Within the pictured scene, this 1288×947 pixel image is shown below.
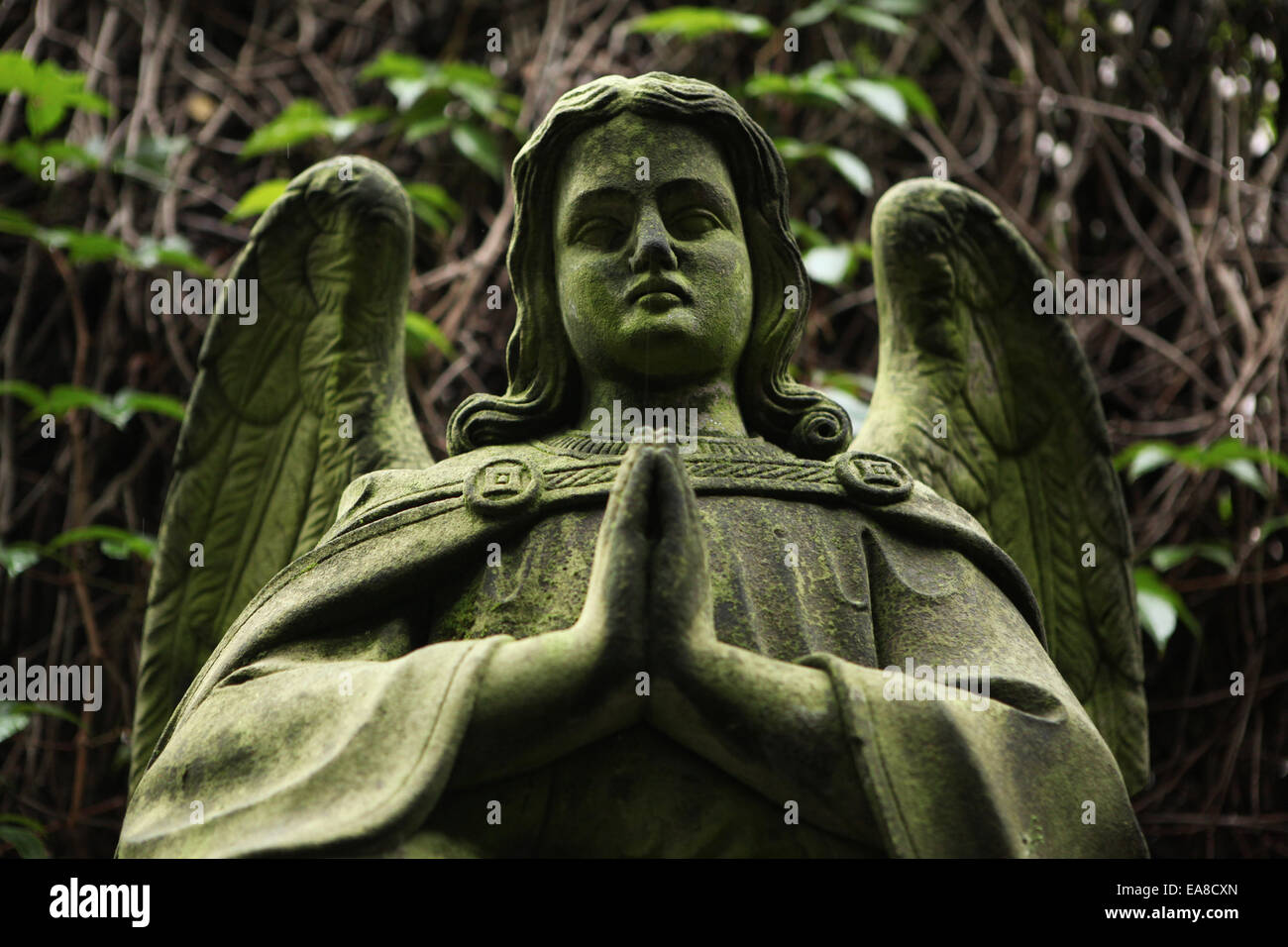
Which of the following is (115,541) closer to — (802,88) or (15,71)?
(15,71)

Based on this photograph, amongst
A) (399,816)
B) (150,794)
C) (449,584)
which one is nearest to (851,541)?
(449,584)

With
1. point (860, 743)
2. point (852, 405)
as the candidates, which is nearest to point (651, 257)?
point (860, 743)

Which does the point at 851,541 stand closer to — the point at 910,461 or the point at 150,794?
the point at 910,461

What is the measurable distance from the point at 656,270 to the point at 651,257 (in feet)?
0.11

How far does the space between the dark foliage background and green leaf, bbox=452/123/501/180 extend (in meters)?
0.03

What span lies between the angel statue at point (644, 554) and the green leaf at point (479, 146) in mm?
1836

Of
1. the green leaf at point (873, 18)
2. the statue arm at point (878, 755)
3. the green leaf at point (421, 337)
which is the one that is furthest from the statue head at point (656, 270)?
the green leaf at point (873, 18)

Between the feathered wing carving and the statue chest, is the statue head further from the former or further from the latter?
the feathered wing carving

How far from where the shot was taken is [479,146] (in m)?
6.66

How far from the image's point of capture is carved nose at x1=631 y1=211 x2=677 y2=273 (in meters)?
3.74

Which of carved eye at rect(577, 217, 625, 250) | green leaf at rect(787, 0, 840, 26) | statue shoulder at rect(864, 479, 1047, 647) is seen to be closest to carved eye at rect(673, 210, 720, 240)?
carved eye at rect(577, 217, 625, 250)

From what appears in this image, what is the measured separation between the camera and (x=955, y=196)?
187 inches

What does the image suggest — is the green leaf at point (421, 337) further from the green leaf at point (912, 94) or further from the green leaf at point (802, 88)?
the green leaf at point (912, 94)
